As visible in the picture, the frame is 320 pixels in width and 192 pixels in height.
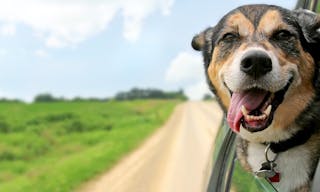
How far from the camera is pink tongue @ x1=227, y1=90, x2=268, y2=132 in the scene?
3.50m

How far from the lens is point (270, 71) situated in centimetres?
343

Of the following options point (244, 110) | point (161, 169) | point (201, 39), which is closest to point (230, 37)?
point (201, 39)

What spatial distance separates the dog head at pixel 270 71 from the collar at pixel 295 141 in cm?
4

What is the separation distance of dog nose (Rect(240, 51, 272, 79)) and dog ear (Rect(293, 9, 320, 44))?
43 centimetres

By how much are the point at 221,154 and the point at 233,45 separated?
108cm

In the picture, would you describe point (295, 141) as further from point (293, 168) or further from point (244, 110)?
point (244, 110)

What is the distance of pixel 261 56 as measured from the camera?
3.31 meters

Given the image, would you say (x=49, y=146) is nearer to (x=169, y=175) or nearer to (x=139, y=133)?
(x=139, y=133)

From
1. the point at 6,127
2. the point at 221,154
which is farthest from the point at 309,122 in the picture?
the point at 6,127

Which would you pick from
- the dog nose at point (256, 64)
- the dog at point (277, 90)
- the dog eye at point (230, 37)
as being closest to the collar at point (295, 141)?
the dog at point (277, 90)

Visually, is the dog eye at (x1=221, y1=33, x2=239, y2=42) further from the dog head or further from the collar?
the collar

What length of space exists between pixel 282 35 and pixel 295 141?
1.93ft

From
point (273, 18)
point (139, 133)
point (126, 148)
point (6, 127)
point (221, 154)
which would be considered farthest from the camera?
point (6, 127)

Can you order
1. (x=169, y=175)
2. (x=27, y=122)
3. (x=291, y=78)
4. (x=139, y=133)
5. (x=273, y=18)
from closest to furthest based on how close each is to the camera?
1. (x=291, y=78)
2. (x=273, y=18)
3. (x=169, y=175)
4. (x=139, y=133)
5. (x=27, y=122)
